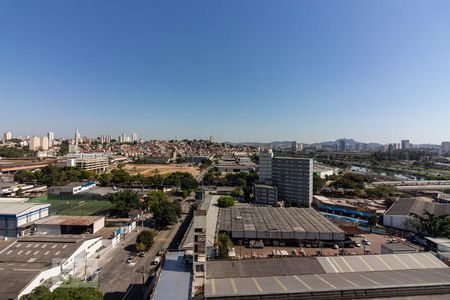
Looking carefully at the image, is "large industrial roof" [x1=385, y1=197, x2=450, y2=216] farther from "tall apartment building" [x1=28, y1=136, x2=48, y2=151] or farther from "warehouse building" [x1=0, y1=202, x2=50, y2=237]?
"tall apartment building" [x1=28, y1=136, x2=48, y2=151]

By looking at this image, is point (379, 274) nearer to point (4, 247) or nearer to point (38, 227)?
point (4, 247)

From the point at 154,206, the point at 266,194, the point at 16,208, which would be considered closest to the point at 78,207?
the point at 16,208

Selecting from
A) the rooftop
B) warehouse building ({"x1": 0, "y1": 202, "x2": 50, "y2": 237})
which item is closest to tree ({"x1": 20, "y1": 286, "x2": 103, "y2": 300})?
the rooftop

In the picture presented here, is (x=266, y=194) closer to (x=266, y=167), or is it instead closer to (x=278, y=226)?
(x=266, y=167)

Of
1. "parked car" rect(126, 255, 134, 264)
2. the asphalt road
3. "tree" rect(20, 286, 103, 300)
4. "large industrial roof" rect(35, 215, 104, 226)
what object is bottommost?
the asphalt road

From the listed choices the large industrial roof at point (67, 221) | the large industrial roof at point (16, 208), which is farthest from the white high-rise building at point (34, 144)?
the large industrial roof at point (67, 221)

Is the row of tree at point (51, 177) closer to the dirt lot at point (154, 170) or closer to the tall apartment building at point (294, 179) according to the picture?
the dirt lot at point (154, 170)
